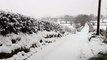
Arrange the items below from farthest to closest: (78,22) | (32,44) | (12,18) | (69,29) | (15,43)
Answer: (78,22)
(69,29)
(32,44)
(12,18)
(15,43)

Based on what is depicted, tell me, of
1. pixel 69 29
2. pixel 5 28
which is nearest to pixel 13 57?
pixel 5 28

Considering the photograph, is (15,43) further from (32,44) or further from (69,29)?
(69,29)

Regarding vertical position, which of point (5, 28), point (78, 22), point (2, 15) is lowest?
point (78, 22)

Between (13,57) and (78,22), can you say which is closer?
(13,57)

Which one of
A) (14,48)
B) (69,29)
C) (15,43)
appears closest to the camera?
(14,48)

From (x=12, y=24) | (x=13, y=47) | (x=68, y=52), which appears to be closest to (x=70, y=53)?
(x=68, y=52)

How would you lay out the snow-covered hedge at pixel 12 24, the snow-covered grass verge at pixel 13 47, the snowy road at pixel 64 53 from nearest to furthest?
the snow-covered grass verge at pixel 13 47
the snow-covered hedge at pixel 12 24
the snowy road at pixel 64 53

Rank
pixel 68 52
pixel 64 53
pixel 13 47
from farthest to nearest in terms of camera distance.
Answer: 1. pixel 68 52
2. pixel 64 53
3. pixel 13 47

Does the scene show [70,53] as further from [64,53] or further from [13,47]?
[13,47]

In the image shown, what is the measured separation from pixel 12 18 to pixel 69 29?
84.2 feet

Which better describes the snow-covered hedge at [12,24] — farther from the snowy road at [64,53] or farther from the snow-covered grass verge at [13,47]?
the snowy road at [64,53]

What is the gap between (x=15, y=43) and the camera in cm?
936

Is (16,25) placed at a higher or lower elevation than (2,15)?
→ lower

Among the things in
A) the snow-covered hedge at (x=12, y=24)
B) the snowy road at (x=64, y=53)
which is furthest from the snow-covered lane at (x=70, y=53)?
the snow-covered hedge at (x=12, y=24)
